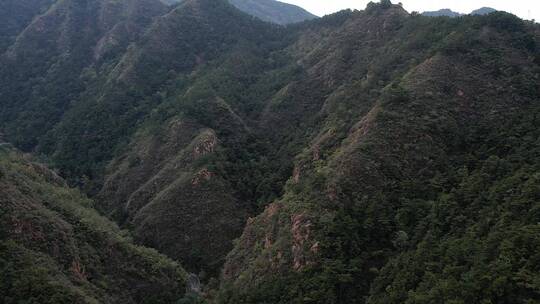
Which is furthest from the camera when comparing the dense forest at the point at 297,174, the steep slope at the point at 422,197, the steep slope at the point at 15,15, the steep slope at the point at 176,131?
the steep slope at the point at 15,15

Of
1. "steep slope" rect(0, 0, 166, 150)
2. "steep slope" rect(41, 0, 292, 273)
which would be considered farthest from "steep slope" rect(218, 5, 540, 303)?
"steep slope" rect(0, 0, 166, 150)

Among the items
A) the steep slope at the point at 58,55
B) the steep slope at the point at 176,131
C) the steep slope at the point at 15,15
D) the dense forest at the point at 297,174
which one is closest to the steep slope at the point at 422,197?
the dense forest at the point at 297,174

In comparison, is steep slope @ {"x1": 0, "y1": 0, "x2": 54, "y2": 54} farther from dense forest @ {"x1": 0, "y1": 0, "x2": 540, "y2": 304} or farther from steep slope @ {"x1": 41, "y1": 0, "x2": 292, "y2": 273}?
steep slope @ {"x1": 41, "y1": 0, "x2": 292, "y2": 273}

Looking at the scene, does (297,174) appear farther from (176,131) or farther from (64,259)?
(64,259)

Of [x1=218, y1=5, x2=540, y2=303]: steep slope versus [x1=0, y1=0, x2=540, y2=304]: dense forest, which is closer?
[x1=218, y1=5, x2=540, y2=303]: steep slope

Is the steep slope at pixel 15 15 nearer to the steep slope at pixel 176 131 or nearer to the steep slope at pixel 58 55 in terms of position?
the steep slope at pixel 58 55

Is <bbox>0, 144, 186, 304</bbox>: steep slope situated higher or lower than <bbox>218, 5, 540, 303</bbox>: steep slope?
lower

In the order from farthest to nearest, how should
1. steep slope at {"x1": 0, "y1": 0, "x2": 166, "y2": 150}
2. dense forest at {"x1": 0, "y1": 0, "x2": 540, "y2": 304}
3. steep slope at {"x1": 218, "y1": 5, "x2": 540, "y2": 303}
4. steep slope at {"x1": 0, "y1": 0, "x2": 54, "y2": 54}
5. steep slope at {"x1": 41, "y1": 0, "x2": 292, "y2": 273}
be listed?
steep slope at {"x1": 0, "y1": 0, "x2": 54, "y2": 54} → steep slope at {"x1": 0, "y1": 0, "x2": 166, "y2": 150} → steep slope at {"x1": 41, "y1": 0, "x2": 292, "y2": 273} → dense forest at {"x1": 0, "y1": 0, "x2": 540, "y2": 304} → steep slope at {"x1": 218, "y1": 5, "x2": 540, "y2": 303}

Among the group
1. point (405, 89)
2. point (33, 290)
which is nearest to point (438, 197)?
point (405, 89)
